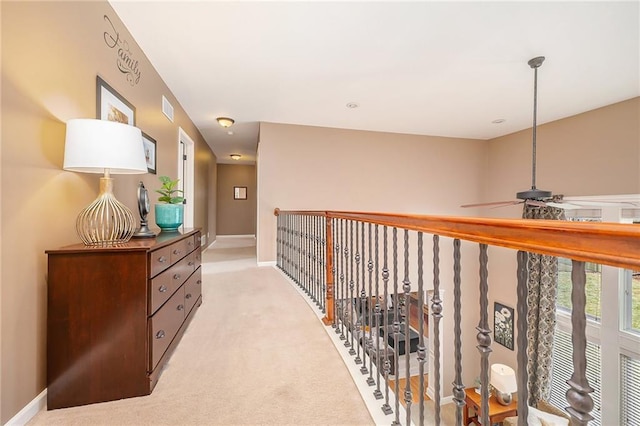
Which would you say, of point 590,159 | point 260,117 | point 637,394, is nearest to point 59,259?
point 260,117

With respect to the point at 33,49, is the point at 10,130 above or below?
below

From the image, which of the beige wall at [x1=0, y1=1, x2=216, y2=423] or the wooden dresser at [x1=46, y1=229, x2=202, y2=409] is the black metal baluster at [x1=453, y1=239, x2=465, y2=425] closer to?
the wooden dresser at [x1=46, y1=229, x2=202, y2=409]

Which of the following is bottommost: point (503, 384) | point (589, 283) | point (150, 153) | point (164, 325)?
point (503, 384)

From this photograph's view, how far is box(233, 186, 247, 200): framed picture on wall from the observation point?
8664 mm

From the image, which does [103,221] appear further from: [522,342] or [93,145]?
[522,342]

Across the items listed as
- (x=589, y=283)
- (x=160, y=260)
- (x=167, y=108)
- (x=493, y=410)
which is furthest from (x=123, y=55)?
(x=589, y=283)

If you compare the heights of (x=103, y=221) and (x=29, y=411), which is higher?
(x=103, y=221)

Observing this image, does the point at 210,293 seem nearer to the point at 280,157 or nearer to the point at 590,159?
the point at 280,157

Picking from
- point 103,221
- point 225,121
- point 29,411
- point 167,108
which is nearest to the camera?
point 29,411

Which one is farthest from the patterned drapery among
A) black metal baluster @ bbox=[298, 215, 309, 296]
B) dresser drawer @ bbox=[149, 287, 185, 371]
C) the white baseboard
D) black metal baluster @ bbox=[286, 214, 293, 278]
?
the white baseboard

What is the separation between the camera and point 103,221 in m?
1.49

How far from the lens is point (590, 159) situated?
12.9 feet

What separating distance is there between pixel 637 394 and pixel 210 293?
4789mm

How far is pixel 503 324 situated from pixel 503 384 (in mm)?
1367
